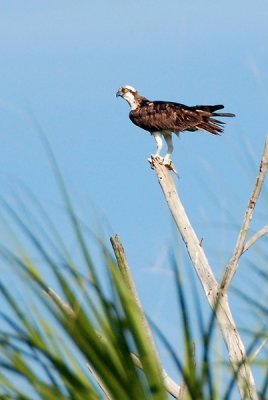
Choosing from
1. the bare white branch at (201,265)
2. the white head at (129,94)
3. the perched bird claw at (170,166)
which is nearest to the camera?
the bare white branch at (201,265)

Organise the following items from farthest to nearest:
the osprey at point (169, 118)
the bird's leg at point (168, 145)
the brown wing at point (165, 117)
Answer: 1. the brown wing at point (165, 117)
2. the osprey at point (169, 118)
3. the bird's leg at point (168, 145)

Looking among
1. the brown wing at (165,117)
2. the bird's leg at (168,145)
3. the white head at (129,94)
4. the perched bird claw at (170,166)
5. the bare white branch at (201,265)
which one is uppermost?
the white head at (129,94)

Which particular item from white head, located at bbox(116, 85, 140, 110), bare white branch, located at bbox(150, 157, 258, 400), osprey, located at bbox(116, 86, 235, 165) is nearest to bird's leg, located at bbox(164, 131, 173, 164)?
osprey, located at bbox(116, 86, 235, 165)

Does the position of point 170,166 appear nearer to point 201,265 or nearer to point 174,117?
point 201,265

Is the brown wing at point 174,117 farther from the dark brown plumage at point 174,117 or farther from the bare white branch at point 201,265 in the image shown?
the bare white branch at point 201,265

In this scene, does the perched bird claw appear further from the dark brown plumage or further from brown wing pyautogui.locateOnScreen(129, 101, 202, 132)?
brown wing pyautogui.locateOnScreen(129, 101, 202, 132)

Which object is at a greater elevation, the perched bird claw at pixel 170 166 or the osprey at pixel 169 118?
the osprey at pixel 169 118

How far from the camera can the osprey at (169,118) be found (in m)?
13.5

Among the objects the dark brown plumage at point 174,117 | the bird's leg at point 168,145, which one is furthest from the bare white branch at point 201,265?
the dark brown plumage at point 174,117

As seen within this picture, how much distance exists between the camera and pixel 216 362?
1.73 metres

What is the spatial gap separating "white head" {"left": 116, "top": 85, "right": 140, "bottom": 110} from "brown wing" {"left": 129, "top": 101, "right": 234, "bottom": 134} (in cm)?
67

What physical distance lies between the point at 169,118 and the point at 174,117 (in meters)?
0.15

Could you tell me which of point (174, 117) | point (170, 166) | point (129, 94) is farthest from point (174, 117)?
point (170, 166)

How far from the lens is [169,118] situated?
15094mm
